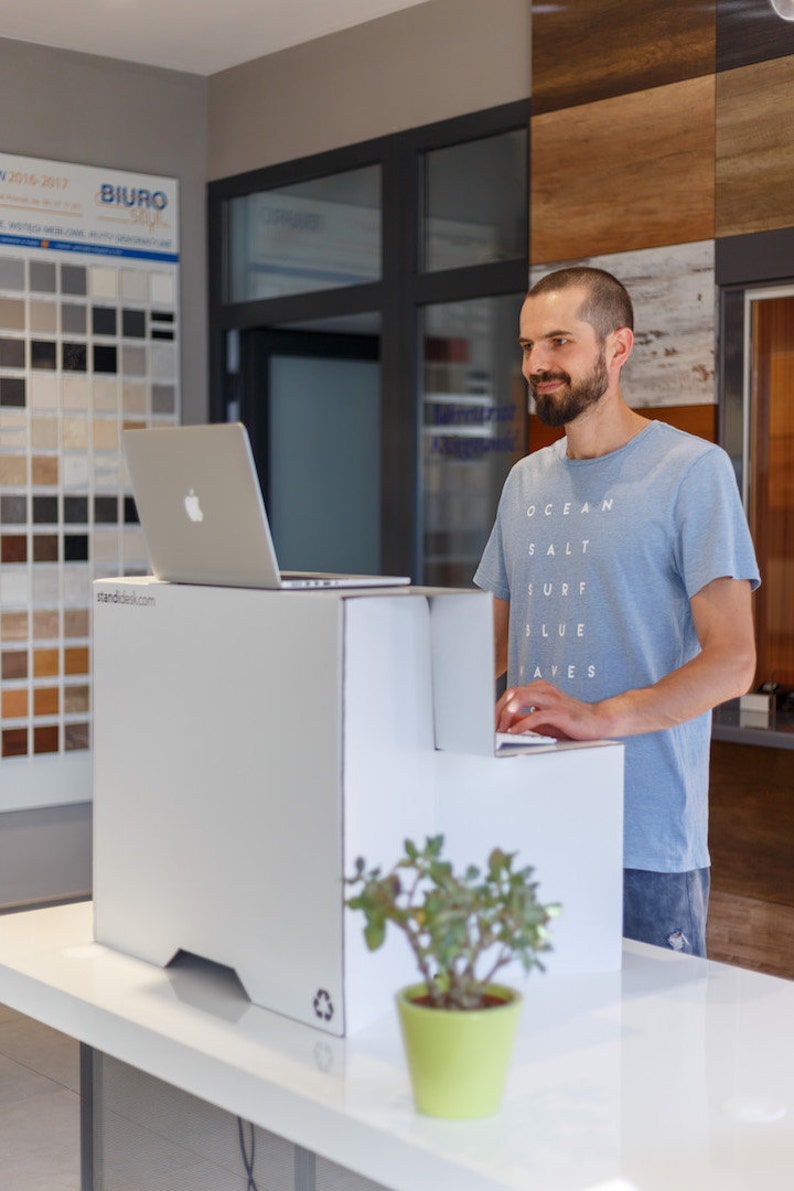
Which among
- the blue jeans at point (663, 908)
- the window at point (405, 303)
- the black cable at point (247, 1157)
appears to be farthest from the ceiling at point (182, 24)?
the black cable at point (247, 1157)

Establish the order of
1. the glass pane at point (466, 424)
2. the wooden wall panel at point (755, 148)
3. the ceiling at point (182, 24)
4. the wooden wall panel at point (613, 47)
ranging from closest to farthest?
1. the wooden wall panel at point (755, 148)
2. the wooden wall panel at point (613, 47)
3. the glass pane at point (466, 424)
4. the ceiling at point (182, 24)

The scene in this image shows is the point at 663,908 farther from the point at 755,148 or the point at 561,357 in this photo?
the point at 755,148

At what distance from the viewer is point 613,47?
12.3ft

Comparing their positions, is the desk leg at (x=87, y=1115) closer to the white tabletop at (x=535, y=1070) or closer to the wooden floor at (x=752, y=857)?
the white tabletop at (x=535, y=1070)

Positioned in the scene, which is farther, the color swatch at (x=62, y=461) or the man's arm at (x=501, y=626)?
the color swatch at (x=62, y=461)

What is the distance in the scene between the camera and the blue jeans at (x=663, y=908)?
2.03m

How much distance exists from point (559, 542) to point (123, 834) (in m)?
0.81

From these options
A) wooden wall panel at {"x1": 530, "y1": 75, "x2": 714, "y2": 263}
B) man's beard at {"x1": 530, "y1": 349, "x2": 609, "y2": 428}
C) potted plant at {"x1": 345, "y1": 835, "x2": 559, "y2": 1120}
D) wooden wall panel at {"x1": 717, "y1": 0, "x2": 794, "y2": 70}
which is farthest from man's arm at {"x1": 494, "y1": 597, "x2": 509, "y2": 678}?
wooden wall panel at {"x1": 717, "y1": 0, "x2": 794, "y2": 70}

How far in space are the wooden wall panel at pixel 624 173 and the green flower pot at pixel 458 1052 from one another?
8.94 ft

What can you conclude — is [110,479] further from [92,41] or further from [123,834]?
[123,834]

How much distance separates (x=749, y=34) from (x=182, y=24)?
193 cm

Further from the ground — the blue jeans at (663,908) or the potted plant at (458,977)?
the potted plant at (458,977)

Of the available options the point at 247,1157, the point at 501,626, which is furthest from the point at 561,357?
the point at 247,1157

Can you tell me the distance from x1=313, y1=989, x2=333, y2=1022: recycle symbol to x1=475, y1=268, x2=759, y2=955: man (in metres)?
0.70
